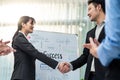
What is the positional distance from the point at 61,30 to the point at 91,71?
8.26 feet

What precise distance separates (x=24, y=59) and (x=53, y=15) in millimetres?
1916

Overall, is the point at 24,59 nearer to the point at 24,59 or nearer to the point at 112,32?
the point at 24,59

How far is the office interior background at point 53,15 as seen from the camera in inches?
207

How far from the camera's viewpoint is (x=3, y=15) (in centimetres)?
596

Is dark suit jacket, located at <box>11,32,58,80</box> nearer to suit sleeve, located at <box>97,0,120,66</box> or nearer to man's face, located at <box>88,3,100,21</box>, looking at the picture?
man's face, located at <box>88,3,100,21</box>

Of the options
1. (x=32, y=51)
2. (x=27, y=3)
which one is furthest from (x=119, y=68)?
(x=27, y=3)

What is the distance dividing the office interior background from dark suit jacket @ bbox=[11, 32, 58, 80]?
4.95 ft

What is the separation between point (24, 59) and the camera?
12.2ft

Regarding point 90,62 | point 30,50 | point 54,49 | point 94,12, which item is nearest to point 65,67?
point 30,50

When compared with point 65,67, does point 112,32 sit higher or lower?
higher

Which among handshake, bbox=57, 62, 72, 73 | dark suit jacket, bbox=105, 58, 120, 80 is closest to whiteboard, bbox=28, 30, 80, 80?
handshake, bbox=57, 62, 72, 73

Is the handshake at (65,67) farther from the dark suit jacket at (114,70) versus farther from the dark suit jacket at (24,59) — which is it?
the dark suit jacket at (114,70)

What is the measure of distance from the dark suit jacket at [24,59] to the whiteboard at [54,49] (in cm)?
81

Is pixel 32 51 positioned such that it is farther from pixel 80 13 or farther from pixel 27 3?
pixel 27 3
